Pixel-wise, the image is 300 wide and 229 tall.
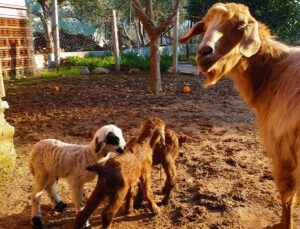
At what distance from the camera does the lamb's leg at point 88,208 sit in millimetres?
2777

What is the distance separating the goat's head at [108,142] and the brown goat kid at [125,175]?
4.2 inches

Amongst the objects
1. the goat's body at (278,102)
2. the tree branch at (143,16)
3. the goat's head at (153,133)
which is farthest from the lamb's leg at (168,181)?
the tree branch at (143,16)

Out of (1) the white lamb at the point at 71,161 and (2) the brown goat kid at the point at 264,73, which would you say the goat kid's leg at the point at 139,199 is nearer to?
(1) the white lamb at the point at 71,161

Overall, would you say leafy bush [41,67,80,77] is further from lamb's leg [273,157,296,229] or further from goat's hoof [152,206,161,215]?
lamb's leg [273,157,296,229]

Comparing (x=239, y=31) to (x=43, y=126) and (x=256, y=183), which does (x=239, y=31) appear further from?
(x=43, y=126)

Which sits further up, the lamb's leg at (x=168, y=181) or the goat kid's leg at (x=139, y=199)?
the lamb's leg at (x=168, y=181)

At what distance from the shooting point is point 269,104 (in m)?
2.91

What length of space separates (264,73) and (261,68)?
0.05m

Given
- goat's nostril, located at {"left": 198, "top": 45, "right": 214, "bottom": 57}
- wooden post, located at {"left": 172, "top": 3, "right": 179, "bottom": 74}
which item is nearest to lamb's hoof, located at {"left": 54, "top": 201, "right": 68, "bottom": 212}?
goat's nostril, located at {"left": 198, "top": 45, "right": 214, "bottom": 57}

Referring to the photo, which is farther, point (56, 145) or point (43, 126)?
point (43, 126)

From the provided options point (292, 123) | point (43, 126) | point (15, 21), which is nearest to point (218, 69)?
point (292, 123)

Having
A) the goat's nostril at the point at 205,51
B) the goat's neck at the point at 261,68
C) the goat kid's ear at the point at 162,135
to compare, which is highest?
the goat's nostril at the point at 205,51

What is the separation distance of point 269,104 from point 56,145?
2.06 metres

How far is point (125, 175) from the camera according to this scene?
2932 mm
